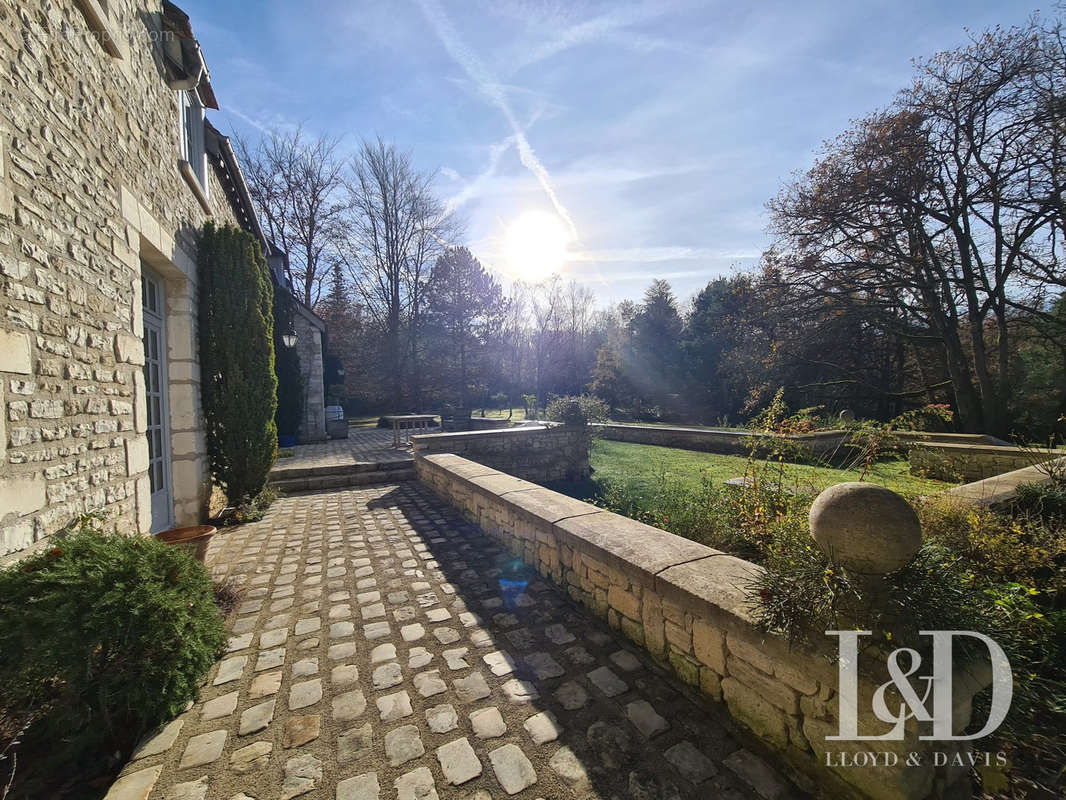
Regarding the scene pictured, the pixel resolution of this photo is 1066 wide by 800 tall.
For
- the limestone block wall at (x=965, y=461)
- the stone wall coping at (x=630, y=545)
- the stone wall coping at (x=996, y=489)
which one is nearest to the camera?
the stone wall coping at (x=630, y=545)

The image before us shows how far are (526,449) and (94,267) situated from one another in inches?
262

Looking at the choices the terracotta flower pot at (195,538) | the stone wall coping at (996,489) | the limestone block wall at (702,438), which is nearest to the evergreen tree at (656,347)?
the limestone block wall at (702,438)

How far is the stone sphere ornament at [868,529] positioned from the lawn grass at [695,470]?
321 centimetres

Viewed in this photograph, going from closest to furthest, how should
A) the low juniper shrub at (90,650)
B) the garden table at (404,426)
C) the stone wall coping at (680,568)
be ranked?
the stone wall coping at (680,568) → the low juniper shrub at (90,650) → the garden table at (404,426)

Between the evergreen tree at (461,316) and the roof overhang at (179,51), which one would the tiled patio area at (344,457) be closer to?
the roof overhang at (179,51)

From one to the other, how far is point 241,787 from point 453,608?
1.58 m

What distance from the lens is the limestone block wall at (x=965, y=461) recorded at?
20.4 feet

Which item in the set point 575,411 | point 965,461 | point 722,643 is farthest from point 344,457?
point 965,461

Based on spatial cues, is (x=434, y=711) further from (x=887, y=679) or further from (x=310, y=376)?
(x=310, y=376)

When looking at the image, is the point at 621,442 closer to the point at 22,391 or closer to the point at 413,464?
the point at 413,464

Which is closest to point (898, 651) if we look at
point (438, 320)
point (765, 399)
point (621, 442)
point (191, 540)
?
point (191, 540)

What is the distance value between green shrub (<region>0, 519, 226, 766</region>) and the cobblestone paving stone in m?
0.20

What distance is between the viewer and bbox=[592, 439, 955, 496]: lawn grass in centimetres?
551

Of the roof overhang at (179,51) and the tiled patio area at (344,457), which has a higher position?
the roof overhang at (179,51)
